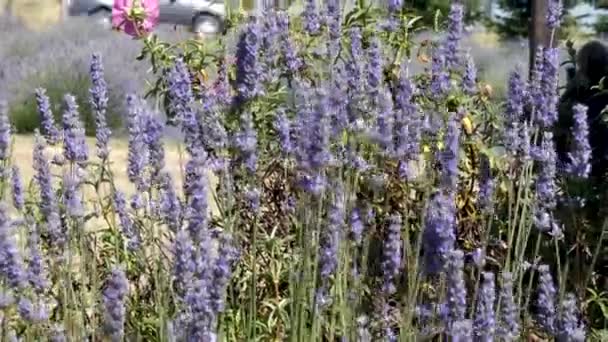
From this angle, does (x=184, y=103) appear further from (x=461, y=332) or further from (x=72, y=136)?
(x=461, y=332)

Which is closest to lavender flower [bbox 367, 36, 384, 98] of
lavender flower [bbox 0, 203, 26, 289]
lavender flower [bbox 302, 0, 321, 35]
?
lavender flower [bbox 302, 0, 321, 35]

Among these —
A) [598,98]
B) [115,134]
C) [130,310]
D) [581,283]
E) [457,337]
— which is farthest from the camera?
[115,134]

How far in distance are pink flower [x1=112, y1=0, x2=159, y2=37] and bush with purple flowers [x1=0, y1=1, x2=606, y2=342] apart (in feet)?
0.30

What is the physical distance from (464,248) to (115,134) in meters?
6.32

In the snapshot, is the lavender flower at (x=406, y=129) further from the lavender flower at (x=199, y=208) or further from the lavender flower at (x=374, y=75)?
the lavender flower at (x=199, y=208)

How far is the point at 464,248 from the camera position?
3.34 metres

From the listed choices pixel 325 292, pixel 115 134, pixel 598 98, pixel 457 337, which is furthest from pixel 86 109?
pixel 457 337

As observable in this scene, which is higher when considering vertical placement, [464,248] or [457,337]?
[457,337]

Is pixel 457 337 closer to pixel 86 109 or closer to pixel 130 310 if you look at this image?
pixel 130 310

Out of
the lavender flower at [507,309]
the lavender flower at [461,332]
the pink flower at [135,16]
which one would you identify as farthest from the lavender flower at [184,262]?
the pink flower at [135,16]

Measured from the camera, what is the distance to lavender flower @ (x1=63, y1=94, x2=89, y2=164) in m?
2.45

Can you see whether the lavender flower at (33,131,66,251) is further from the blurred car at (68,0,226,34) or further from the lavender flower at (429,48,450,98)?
the blurred car at (68,0,226,34)

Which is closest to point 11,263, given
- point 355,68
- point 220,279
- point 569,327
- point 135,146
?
point 220,279

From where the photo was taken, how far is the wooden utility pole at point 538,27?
357 centimetres
